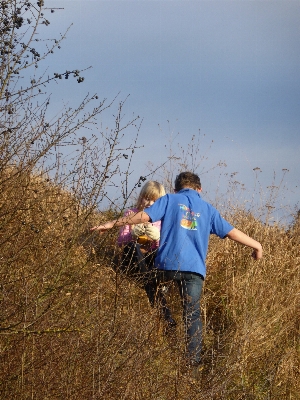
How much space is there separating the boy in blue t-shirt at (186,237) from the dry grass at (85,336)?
0.41m

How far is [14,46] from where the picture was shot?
11.2ft

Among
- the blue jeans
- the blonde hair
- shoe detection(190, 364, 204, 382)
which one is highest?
the blonde hair

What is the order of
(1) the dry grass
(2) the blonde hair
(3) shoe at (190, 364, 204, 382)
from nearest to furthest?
(1) the dry grass, (3) shoe at (190, 364, 204, 382), (2) the blonde hair

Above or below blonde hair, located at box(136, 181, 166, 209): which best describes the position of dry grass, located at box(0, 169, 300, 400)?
below

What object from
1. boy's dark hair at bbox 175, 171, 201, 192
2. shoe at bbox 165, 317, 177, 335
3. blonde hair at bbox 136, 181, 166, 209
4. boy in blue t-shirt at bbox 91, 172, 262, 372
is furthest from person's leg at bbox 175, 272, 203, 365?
blonde hair at bbox 136, 181, 166, 209

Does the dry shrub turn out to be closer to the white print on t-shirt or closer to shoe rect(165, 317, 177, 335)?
shoe rect(165, 317, 177, 335)

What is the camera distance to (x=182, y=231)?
504 centimetres

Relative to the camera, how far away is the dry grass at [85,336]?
3158 mm

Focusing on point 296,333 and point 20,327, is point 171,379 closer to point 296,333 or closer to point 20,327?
point 20,327

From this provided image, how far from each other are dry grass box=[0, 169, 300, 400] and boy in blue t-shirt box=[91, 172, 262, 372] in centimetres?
41

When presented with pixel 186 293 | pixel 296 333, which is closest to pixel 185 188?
pixel 186 293

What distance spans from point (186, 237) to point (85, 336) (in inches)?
58.7

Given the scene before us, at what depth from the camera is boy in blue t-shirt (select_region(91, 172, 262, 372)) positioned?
492 centimetres

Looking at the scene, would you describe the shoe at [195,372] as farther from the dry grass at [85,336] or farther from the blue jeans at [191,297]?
the blue jeans at [191,297]
